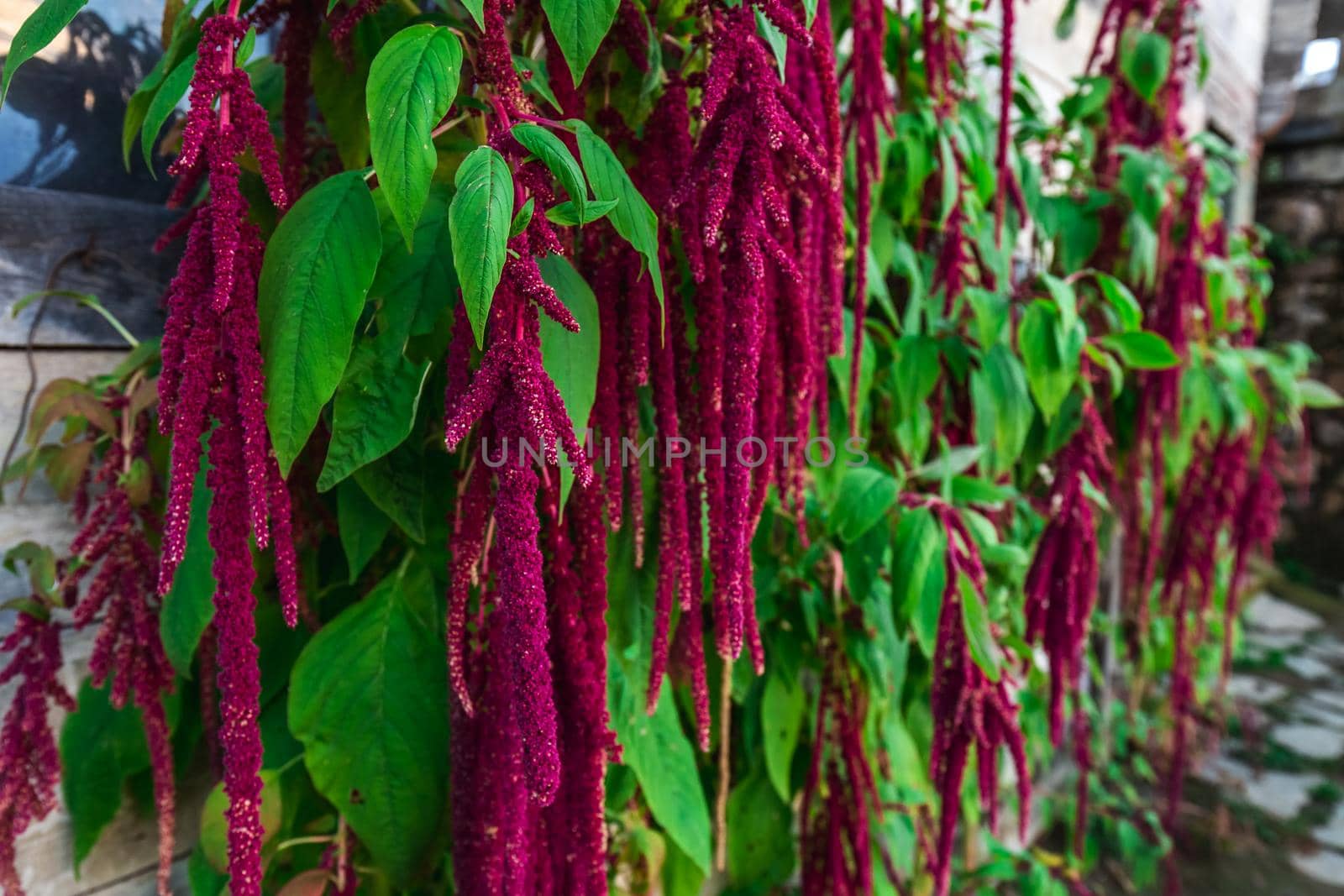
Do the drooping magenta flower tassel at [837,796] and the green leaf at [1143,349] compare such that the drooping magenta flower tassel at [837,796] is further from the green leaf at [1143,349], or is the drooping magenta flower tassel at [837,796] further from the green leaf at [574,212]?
the green leaf at [574,212]

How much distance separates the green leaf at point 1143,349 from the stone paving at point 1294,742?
7.67ft

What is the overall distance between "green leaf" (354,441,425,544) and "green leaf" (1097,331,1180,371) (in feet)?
3.19

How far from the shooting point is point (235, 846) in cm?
47

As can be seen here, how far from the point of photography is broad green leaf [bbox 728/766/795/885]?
115cm

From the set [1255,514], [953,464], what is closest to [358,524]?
[953,464]

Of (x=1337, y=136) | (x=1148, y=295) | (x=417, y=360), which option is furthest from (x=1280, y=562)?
(x=417, y=360)

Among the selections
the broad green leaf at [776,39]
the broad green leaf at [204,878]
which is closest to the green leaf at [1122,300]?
the broad green leaf at [776,39]

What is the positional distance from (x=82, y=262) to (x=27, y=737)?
436 mm

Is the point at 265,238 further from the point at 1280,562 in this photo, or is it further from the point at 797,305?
the point at 1280,562

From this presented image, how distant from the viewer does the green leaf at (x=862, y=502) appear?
0.90 metres

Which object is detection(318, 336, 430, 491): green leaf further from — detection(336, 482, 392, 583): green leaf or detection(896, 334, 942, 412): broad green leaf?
detection(896, 334, 942, 412): broad green leaf

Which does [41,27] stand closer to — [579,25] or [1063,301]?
[579,25]

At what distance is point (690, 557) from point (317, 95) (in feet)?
1.63

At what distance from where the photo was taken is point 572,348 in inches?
20.9
